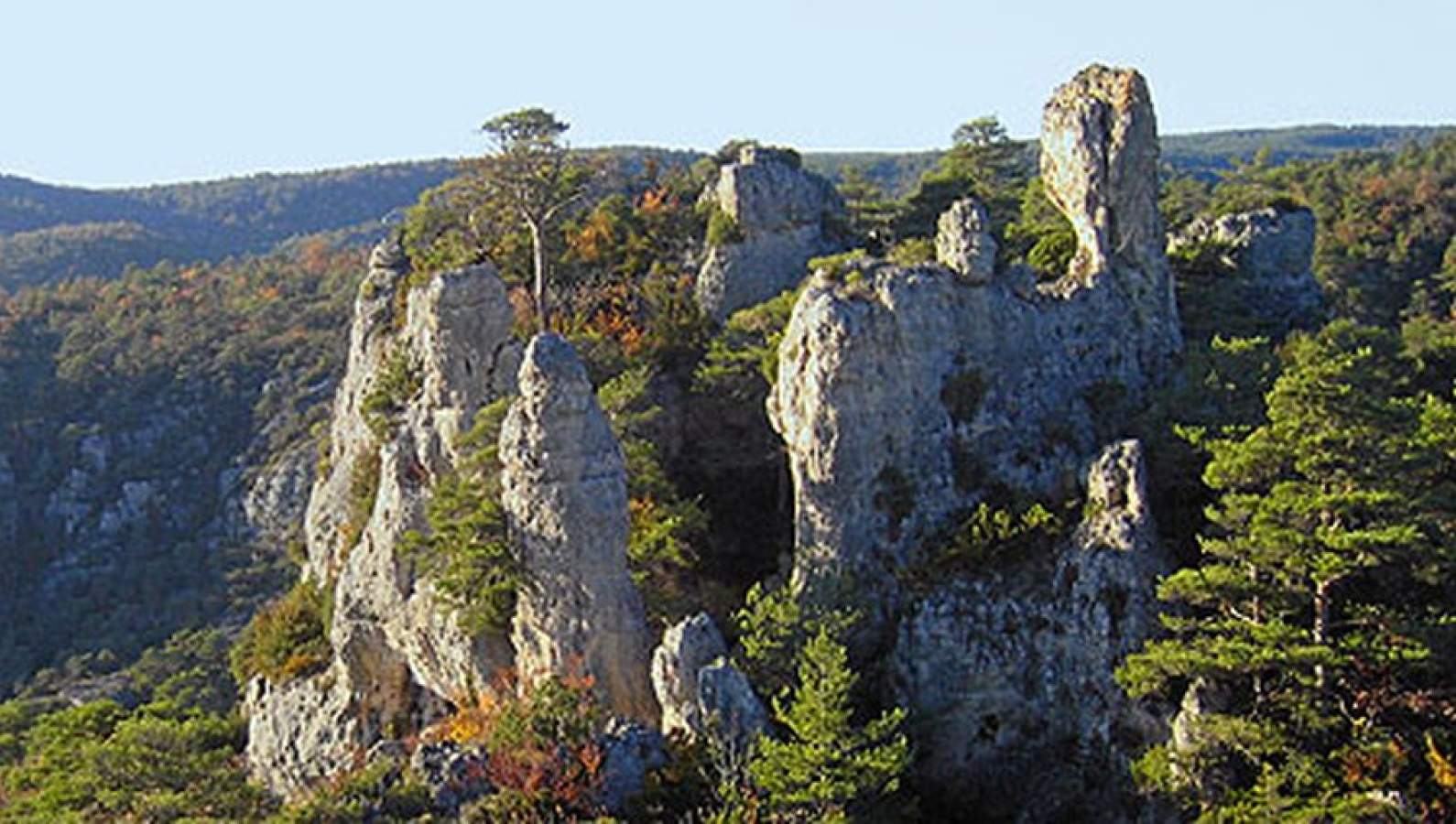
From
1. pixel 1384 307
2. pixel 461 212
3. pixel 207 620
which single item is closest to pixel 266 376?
pixel 207 620

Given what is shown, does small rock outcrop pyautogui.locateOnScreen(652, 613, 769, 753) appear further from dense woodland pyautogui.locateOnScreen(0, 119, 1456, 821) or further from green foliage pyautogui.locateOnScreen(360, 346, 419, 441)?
green foliage pyautogui.locateOnScreen(360, 346, 419, 441)

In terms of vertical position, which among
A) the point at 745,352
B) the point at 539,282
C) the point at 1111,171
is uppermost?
the point at 1111,171

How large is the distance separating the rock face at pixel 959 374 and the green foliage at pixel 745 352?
367 centimetres

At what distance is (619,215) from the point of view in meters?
45.9

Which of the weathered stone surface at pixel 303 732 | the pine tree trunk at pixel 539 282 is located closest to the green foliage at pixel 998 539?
the pine tree trunk at pixel 539 282

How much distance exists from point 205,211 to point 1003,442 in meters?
174

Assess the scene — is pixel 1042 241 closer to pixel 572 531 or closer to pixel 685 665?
pixel 572 531

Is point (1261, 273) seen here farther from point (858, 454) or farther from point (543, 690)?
point (543, 690)

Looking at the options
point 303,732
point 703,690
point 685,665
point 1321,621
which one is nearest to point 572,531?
point 685,665

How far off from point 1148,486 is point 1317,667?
5.57 m

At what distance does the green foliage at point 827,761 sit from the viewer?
79.2ft

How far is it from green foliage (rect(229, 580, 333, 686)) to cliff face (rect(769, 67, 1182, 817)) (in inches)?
619

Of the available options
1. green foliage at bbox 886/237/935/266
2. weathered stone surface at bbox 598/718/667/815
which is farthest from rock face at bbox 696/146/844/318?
weathered stone surface at bbox 598/718/667/815

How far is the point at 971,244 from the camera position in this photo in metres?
32.0
